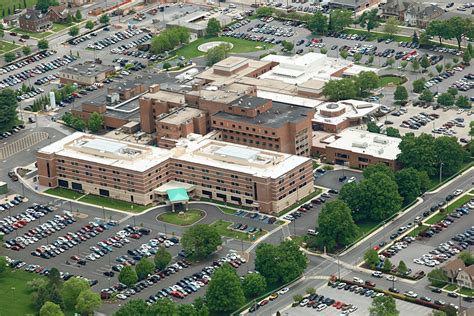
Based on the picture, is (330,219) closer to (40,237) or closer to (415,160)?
(415,160)

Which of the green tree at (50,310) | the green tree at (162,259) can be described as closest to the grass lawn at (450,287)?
the green tree at (162,259)

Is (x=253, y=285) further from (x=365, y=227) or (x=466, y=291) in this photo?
(x=466, y=291)

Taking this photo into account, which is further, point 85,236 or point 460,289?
point 85,236

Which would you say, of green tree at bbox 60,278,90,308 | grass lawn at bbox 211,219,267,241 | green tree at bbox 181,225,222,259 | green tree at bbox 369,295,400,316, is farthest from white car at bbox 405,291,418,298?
green tree at bbox 60,278,90,308

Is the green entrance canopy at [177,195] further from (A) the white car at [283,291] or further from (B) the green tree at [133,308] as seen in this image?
(B) the green tree at [133,308]

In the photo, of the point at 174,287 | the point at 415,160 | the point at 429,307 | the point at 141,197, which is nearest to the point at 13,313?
the point at 174,287
